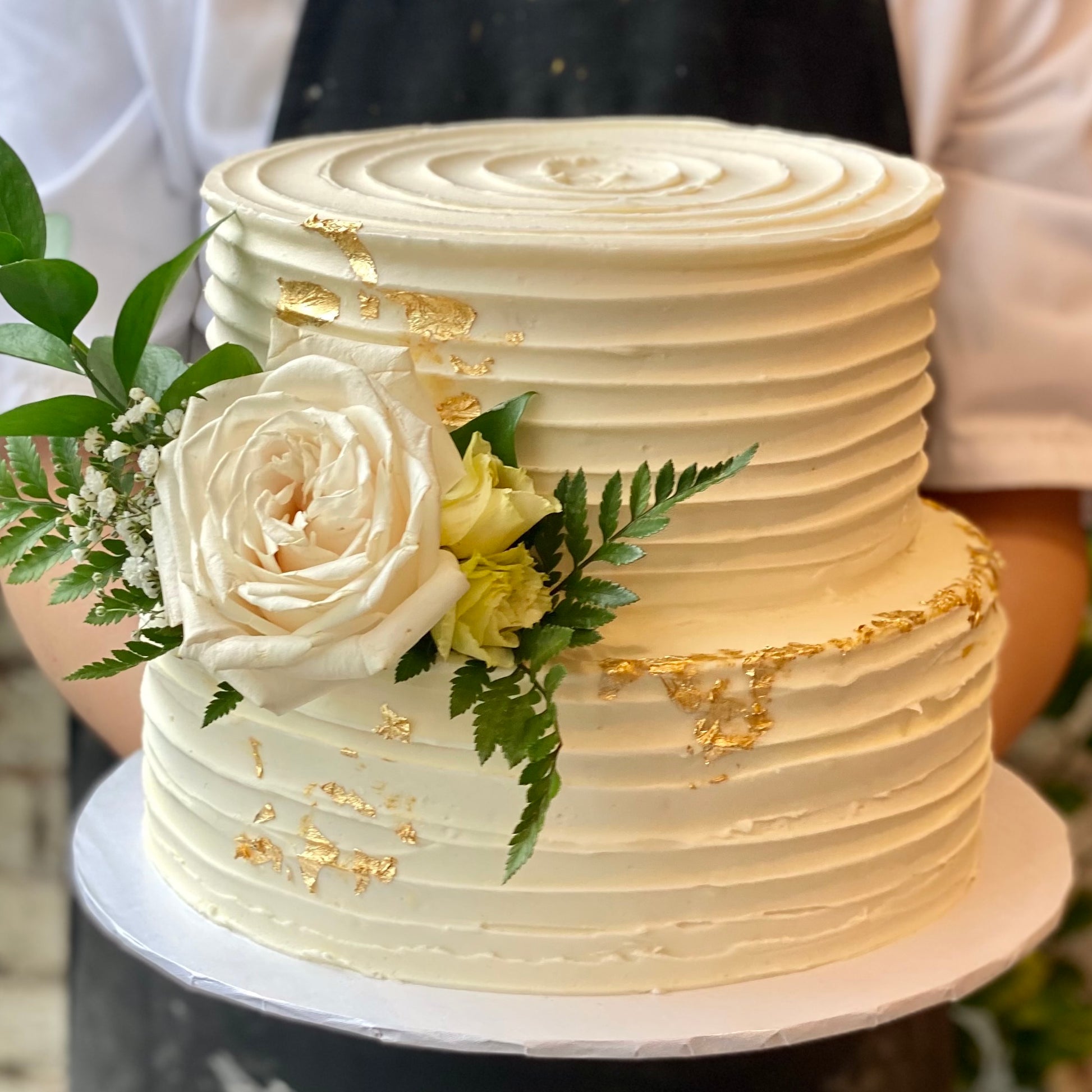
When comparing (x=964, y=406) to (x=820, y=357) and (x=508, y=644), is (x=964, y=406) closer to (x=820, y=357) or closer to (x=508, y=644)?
(x=820, y=357)

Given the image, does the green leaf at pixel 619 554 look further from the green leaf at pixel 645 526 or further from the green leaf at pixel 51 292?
the green leaf at pixel 51 292

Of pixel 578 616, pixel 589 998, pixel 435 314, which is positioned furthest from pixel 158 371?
pixel 589 998

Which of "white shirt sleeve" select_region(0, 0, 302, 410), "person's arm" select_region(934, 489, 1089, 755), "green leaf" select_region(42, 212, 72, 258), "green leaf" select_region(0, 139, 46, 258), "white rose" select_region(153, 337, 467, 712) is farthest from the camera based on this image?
"person's arm" select_region(934, 489, 1089, 755)

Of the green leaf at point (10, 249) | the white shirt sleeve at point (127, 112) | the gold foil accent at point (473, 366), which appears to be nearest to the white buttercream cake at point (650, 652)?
the gold foil accent at point (473, 366)

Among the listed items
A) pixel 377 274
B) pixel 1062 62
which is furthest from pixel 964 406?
pixel 377 274

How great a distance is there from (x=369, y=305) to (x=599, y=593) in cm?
18

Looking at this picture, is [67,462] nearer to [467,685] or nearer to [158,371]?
[158,371]

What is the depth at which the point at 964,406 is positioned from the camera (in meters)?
1.07

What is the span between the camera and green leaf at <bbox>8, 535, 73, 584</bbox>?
592mm

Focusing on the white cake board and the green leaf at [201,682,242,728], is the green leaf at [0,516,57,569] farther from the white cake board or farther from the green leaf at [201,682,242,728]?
the white cake board

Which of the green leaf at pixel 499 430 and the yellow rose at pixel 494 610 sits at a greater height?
the green leaf at pixel 499 430

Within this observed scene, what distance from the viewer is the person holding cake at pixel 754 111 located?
1.00 m

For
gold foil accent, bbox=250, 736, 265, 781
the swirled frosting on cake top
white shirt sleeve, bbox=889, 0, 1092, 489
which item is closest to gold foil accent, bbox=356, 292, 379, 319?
the swirled frosting on cake top

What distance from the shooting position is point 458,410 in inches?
24.3
